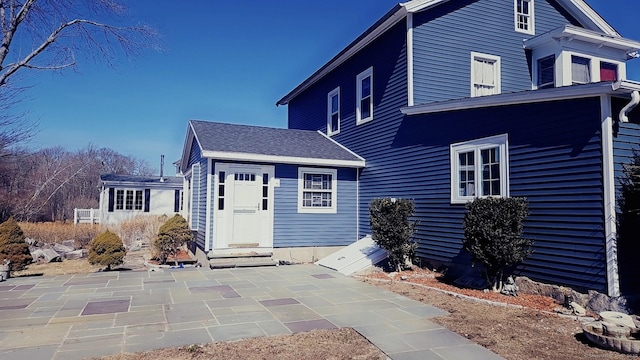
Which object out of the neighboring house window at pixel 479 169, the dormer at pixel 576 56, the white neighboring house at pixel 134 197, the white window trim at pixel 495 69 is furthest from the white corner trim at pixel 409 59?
the white neighboring house at pixel 134 197

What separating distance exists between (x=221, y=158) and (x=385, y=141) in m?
4.45

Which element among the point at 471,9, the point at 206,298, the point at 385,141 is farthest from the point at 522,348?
the point at 471,9

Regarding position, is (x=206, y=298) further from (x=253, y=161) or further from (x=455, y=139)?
(x=455, y=139)

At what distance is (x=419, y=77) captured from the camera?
→ 991cm

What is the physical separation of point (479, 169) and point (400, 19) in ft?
15.9

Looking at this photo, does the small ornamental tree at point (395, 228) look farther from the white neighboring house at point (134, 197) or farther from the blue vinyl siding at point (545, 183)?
the white neighboring house at point (134, 197)

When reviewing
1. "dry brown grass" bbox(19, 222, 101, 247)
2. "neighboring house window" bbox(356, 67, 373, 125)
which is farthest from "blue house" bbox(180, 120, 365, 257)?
"dry brown grass" bbox(19, 222, 101, 247)

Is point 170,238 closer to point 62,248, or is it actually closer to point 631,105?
point 62,248

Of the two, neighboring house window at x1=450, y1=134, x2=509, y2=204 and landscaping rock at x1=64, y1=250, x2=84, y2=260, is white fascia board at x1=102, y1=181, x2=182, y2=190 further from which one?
neighboring house window at x1=450, y1=134, x2=509, y2=204

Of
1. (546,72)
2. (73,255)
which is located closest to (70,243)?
(73,255)

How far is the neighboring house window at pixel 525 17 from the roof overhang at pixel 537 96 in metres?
5.20

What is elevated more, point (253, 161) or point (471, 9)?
point (471, 9)

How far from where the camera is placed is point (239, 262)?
9617 millimetres

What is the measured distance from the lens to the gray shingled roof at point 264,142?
10273mm
